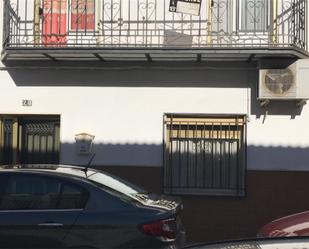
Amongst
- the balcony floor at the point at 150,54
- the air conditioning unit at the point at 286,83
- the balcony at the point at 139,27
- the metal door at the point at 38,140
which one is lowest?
the metal door at the point at 38,140

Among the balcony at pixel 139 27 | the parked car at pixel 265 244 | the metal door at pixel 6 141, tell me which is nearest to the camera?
the parked car at pixel 265 244

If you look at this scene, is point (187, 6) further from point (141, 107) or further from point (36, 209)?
point (36, 209)

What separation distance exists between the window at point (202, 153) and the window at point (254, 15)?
163 centimetres

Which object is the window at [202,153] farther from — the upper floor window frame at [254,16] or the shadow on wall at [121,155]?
the upper floor window frame at [254,16]

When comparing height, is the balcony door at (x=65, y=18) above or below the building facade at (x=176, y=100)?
above

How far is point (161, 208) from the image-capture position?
20.7ft

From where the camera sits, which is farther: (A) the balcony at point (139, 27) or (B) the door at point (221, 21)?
(B) the door at point (221, 21)

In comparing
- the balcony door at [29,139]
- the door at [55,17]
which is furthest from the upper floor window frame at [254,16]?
the balcony door at [29,139]

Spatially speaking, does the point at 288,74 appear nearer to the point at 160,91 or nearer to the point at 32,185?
the point at 160,91

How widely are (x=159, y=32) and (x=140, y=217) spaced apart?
5.19m

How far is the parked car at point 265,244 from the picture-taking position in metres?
2.88

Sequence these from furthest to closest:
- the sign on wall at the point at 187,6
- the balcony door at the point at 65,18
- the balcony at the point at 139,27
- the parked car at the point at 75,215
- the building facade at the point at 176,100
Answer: the balcony door at the point at 65,18, the building facade at the point at 176,100, the balcony at the point at 139,27, the sign on wall at the point at 187,6, the parked car at the point at 75,215

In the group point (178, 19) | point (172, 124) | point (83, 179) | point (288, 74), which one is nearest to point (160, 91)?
point (172, 124)

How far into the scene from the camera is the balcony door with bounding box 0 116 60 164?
36.2ft
